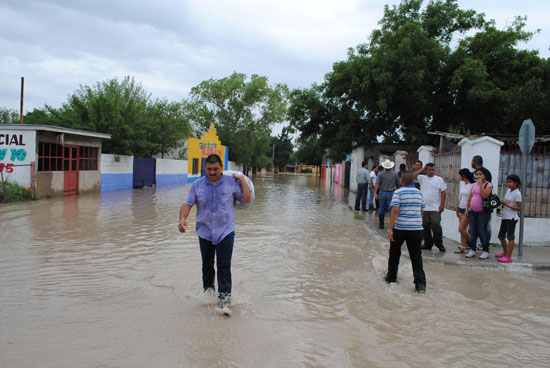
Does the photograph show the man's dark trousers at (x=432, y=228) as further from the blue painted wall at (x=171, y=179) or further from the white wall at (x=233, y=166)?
the white wall at (x=233, y=166)

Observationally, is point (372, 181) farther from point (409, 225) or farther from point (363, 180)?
point (409, 225)

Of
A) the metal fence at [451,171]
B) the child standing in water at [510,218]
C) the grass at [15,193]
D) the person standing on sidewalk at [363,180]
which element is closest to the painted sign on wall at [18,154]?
the grass at [15,193]

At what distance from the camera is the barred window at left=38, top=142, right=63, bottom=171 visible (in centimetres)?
1723

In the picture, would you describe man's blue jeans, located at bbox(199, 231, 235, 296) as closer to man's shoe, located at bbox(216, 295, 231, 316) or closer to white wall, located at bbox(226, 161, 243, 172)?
man's shoe, located at bbox(216, 295, 231, 316)

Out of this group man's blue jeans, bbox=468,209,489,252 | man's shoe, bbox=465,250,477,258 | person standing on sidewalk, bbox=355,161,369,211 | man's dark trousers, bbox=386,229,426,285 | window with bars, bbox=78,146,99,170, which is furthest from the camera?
window with bars, bbox=78,146,99,170

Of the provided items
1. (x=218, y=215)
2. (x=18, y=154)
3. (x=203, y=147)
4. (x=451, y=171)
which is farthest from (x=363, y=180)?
(x=203, y=147)

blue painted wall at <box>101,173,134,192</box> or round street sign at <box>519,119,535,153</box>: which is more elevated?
round street sign at <box>519,119,535,153</box>

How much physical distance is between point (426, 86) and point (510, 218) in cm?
1465

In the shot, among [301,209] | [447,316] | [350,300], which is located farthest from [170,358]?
[301,209]

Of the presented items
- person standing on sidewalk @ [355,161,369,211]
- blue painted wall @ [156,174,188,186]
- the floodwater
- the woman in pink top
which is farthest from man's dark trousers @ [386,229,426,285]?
blue painted wall @ [156,174,188,186]

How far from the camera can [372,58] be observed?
2092cm

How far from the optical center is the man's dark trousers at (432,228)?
8086 mm

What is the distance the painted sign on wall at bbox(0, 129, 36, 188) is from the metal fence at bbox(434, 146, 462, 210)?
14.7 metres

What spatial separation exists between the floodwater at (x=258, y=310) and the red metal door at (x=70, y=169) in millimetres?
10616
